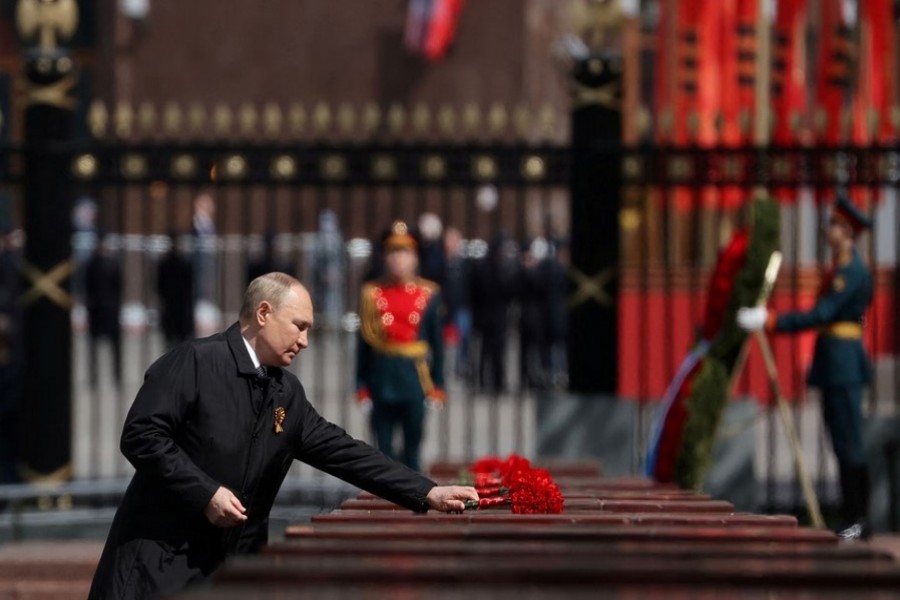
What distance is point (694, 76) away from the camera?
18.9 metres

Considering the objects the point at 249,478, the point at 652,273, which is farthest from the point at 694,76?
the point at 249,478

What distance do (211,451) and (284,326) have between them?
45 centimetres

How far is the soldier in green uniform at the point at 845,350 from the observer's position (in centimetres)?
1148

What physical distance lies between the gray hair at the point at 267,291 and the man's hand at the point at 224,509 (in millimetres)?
593

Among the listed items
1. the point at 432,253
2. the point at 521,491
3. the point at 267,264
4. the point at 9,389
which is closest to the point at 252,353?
the point at 521,491

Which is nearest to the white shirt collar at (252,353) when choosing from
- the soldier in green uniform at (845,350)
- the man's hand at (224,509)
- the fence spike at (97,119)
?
the man's hand at (224,509)

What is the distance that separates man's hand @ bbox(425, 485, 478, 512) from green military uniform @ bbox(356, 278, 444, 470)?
5.70 m

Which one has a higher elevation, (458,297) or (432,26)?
(432,26)

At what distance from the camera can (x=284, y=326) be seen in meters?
6.49

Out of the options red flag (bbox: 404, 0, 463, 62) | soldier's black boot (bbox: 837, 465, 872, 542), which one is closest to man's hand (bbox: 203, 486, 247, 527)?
soldier's black boot (bbox: 837, 465, 872, 542)

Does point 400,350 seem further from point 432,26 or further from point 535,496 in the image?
point 432,26

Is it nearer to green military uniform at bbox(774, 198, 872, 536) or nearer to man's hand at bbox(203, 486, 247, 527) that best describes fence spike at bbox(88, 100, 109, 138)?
green military uniform at bbox(774, 198, 872, 536)

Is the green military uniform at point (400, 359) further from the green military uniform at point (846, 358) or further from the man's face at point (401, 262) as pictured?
the green military uniform at point (846, 358)

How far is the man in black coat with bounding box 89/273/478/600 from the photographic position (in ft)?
20.7
